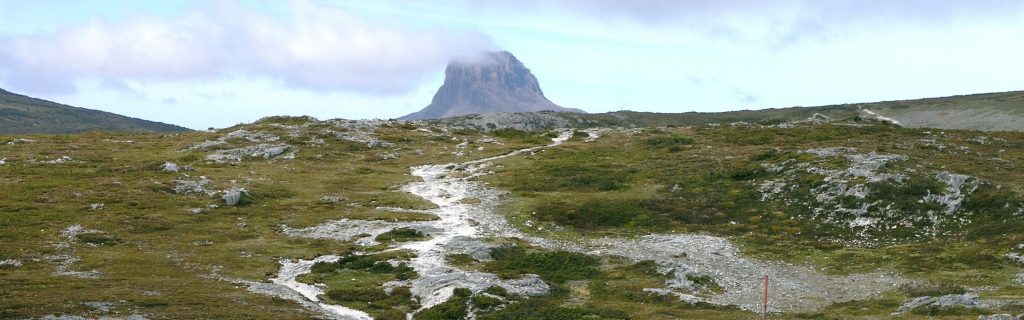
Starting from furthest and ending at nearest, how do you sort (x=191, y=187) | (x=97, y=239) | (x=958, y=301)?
(x=191, y=187) < (x=97, y=239) < (x=958, y=301)

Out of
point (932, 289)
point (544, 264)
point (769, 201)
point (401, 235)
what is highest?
point (769, 201)

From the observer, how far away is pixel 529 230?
77312 mm

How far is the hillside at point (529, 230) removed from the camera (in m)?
52.0

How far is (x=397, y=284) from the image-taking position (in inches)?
2299

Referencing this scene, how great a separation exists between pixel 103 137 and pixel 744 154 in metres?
106

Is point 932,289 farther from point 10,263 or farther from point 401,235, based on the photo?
point 10,263

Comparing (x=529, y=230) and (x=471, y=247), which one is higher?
(x=471, y=247)

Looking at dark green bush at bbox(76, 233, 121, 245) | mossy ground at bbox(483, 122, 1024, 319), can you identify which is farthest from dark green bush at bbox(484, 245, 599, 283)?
dark green bush at bbox(76, 233, 121, 245)

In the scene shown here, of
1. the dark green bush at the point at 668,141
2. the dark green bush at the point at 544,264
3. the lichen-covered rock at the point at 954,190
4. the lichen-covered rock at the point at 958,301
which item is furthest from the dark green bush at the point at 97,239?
the dark green bush at the point at 668,141

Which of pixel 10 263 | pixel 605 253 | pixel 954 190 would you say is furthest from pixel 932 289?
pixel 10 263

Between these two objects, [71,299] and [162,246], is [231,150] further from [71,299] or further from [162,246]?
[71,299]

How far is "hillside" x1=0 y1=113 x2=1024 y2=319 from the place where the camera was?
52.0 metres

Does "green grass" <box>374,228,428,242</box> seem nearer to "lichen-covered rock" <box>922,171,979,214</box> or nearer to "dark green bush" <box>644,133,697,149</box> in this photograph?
"lichen-covered rock" <box>922,171,979,214</box>

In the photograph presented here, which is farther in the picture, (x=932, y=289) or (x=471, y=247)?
(x=471, y=247)
